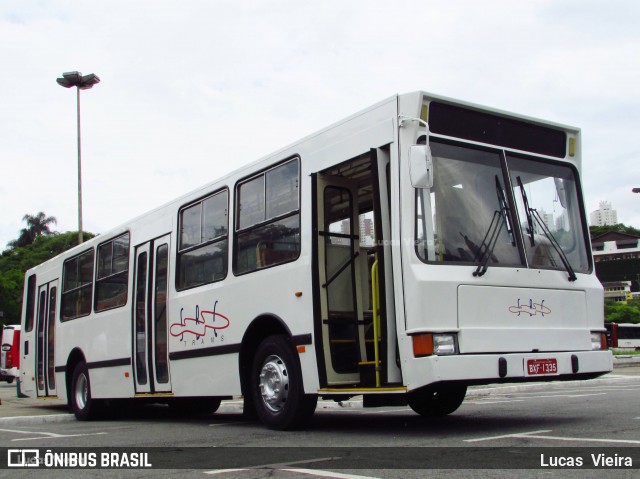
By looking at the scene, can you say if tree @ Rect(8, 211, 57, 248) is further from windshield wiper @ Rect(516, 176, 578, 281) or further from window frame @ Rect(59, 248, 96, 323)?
windshield wiper @ Rect(516, 176, 578, 281)

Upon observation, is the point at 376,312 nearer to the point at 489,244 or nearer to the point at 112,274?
the point at 489,244

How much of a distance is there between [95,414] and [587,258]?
8.76 m

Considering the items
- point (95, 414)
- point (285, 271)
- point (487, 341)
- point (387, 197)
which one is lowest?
point (95, 414)

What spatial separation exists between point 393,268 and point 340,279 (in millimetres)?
1237

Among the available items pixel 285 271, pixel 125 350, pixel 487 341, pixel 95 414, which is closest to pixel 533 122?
pixel 487 341

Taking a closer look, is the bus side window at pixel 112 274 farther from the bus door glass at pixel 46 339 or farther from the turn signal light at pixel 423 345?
the turn signal light at pixel 423 345

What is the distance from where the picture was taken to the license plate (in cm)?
705

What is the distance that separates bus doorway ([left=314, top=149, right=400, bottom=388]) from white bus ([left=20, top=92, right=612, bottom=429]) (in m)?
0.02

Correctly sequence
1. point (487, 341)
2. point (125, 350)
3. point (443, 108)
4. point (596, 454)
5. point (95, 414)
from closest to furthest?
point (596, 454), point (487, 341), point (443, 108), point (125, 350), point (95, 414)

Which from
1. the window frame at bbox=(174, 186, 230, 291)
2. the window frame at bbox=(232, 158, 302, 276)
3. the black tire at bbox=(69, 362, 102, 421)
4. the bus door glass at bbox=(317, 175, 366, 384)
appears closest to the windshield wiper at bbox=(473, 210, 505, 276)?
the bus door glass at bbox=(317, 175, 366, 384)

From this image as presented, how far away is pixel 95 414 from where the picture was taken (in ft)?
43.2

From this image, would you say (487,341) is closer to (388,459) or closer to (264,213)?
(388,459)

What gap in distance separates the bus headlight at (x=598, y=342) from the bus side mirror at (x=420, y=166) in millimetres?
2530

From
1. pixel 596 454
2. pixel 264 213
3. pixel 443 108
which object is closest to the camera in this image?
pixel 596 454
